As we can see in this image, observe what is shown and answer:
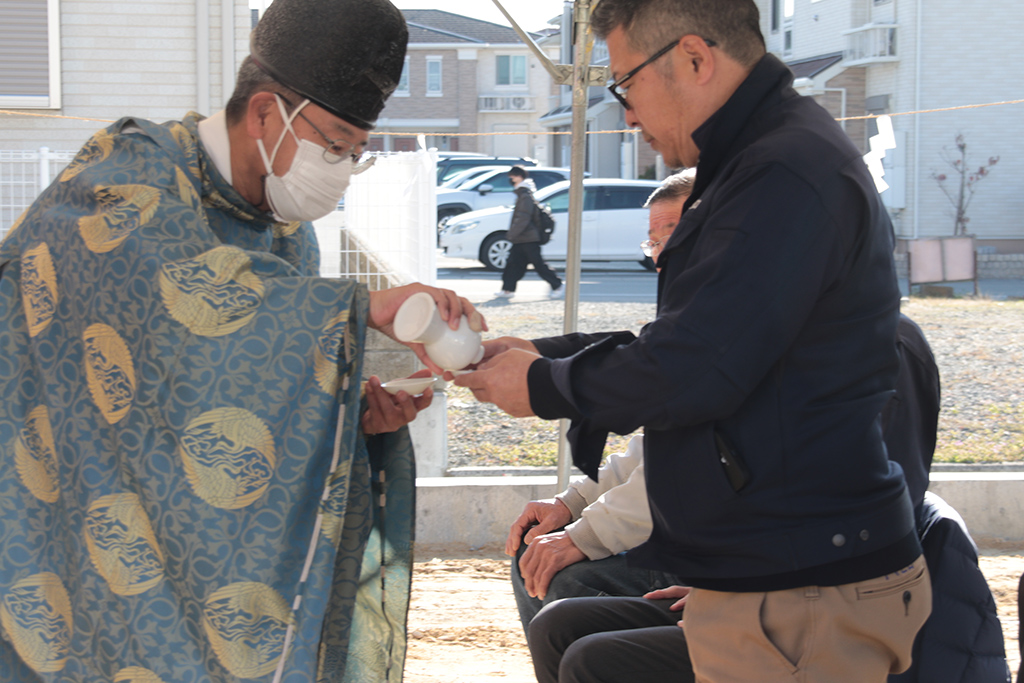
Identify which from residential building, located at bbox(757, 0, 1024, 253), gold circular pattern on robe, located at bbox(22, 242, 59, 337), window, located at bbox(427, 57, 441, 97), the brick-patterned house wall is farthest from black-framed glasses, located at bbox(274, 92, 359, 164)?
window, located at bbox(427, 57, 441, 97)

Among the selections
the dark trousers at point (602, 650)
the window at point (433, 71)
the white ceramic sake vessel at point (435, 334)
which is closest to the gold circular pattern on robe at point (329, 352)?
the white ceramic sake vessel at point (435, 334)

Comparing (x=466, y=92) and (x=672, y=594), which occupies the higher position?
(x=466, y=92)

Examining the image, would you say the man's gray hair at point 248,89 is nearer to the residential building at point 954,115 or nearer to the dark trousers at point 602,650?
the dark trousers at point 602,650

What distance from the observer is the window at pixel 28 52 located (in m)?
8.68

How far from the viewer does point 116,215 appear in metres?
1.67

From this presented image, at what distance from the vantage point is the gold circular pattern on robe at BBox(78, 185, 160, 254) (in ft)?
5.43

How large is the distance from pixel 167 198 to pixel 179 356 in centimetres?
31

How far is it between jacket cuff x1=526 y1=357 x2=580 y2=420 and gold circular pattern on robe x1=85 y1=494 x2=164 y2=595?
695mm

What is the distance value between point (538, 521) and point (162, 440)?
1.40 metres

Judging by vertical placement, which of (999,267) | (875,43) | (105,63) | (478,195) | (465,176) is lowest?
(999,267)

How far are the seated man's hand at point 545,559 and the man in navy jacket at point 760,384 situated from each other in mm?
862

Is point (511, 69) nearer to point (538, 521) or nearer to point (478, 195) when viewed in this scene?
point (478, 195)

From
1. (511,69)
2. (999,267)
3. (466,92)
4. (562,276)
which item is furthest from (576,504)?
(511,69)

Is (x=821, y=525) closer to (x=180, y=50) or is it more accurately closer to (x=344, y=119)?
(x=344, y=119)
